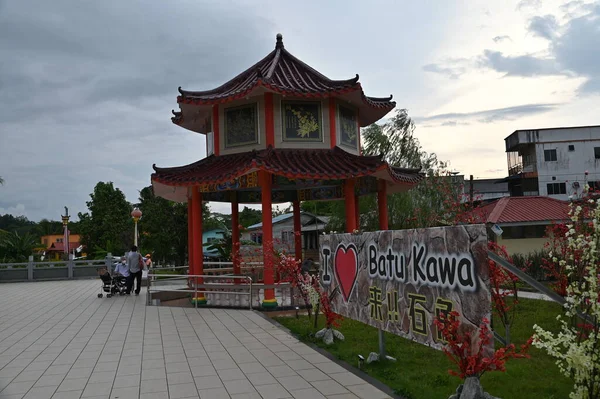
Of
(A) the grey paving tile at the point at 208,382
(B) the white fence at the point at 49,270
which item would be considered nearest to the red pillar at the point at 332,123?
(A) the grey paving tile at the point at 208,382

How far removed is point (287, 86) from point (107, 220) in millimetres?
37099

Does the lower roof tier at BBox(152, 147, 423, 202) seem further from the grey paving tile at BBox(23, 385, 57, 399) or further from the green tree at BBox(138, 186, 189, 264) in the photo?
the green tree at BBox(138, 186, 189, 264)

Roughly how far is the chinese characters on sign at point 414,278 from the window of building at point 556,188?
39.6 metres

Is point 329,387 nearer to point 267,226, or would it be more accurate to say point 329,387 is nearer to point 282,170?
point 282,170

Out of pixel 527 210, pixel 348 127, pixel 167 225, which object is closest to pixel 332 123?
pixel 348 127

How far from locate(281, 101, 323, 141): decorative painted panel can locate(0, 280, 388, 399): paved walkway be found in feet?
16.3

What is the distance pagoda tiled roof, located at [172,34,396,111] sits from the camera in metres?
13.2

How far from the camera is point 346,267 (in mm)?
7906

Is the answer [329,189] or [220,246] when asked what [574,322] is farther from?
[220,246]

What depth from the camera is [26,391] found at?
6477 mm

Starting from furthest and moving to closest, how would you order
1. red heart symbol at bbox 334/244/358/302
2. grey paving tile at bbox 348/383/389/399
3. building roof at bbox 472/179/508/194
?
1. building roof at bbox 472/179/508/194
2. red heart symbol at bbox 334/244/358/302
3. grey paving tile at bbox 348/383/389/399

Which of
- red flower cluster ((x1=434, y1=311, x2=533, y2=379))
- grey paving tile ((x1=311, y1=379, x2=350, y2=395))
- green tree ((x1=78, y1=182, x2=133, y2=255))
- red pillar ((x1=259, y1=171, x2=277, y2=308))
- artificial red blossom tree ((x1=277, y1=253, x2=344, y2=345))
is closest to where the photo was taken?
red flower cluster ((x1=434, y1=311, x2=533, y2=379))

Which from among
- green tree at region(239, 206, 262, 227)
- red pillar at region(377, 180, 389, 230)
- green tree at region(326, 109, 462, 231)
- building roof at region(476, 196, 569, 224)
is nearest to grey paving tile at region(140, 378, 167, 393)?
red pillar at region(377, 180, 389, 230)

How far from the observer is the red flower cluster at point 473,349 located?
4594 mm
